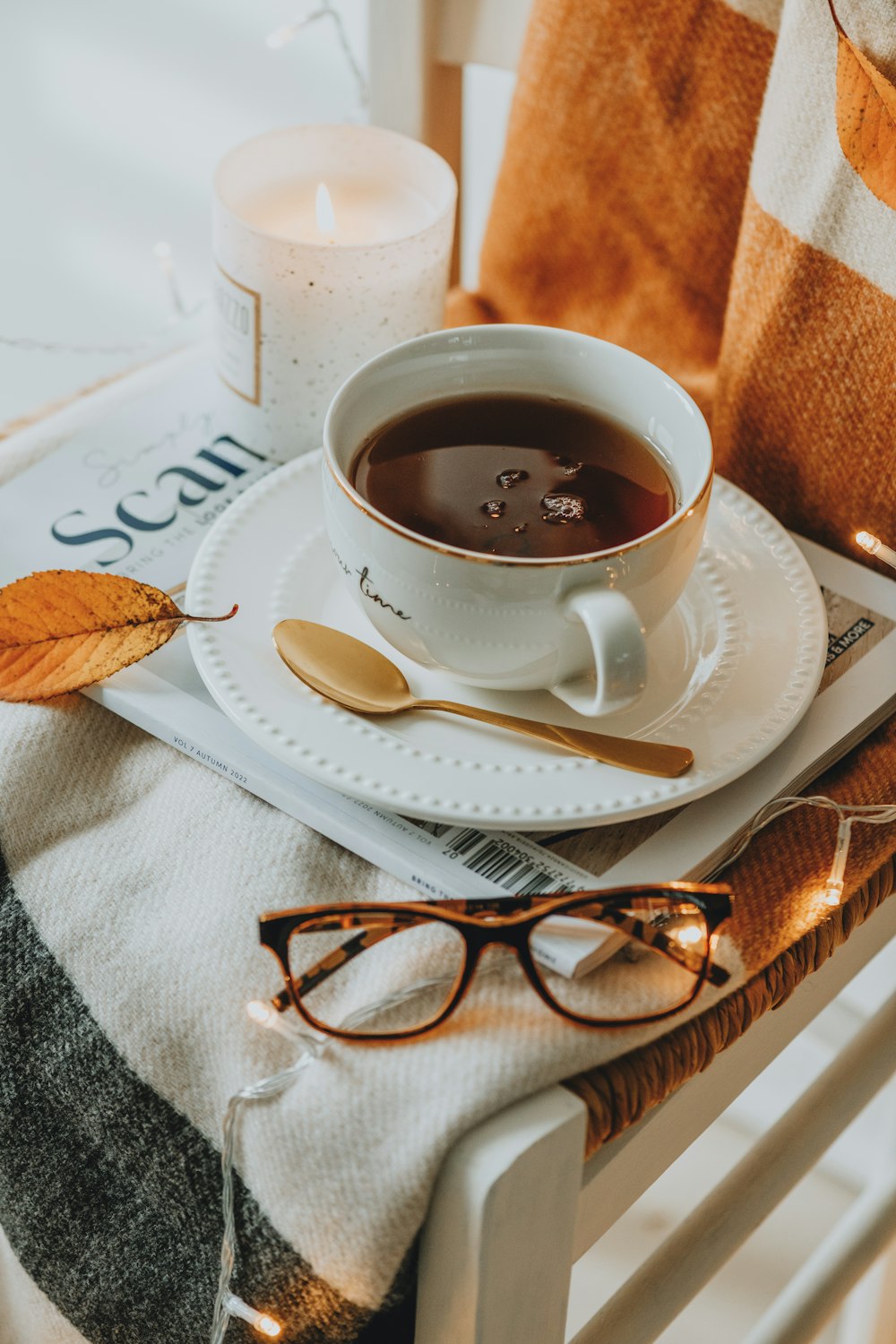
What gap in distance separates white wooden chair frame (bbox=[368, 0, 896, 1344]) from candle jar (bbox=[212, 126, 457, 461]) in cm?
14

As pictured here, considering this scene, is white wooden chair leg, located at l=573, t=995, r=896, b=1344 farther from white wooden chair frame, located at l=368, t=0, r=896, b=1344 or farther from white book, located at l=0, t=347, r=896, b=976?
white book, located at l=0, t=347, r=896, b=976

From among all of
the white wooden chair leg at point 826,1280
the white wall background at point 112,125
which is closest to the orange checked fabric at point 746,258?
the white wooden chair leg at point 826,1280

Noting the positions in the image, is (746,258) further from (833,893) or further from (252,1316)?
(252,1316)

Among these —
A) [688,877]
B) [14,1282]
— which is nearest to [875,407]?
[688,877]

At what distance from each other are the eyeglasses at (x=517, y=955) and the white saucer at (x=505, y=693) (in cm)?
3

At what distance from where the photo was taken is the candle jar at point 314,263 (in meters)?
0.57

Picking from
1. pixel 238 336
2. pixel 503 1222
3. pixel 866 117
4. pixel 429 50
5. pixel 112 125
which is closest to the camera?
pixel 503 1222

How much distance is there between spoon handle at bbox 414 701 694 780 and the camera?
0.42 metres

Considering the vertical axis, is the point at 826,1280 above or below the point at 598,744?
below

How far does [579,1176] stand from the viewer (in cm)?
38

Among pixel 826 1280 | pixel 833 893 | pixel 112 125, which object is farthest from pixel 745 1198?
pixel 112 125

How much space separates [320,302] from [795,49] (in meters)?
0.23

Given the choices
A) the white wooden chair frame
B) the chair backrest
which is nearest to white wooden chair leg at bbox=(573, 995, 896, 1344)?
the white wooden chair frame

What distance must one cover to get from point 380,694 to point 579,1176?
18 centimetres
